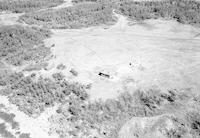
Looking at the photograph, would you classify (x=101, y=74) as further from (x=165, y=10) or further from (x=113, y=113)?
(x=165, y=10)

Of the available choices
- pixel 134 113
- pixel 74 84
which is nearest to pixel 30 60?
pixel 74 84

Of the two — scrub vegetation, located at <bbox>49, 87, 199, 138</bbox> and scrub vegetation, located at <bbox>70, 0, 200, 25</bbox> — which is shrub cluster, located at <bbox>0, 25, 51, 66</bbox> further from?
scrub vegetation, located at <bbox>70, 0, 200, 25</bbox>

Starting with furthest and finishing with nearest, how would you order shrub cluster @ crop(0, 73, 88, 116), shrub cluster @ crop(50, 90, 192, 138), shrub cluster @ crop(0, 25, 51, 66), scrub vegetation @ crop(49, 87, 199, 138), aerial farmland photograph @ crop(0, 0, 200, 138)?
shrub cluster @ crop(0, 25, 51, 66), shrub cluster @ crop(0, 73, 88, 116), aerial farmland photograph @ crop(0, 0, 200, 138), shrub cluster @ crop(50, 90, 192, 138), scrub vegetation @ crop(49, 87, 199, 138)

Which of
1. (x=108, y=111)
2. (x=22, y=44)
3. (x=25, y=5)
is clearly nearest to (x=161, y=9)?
(x=22, y=44)

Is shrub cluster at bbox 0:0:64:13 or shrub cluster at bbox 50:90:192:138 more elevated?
shrub cluster at bbox 0:0:64:13

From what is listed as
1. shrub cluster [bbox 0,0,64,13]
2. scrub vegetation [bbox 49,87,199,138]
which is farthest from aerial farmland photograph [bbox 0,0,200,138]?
shrub cluster [bbox 0,0,64,13]

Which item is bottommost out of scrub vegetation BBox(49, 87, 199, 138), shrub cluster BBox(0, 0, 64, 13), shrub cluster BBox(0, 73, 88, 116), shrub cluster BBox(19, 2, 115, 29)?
scrub vegetation BBox(49, 87, 199, 138)

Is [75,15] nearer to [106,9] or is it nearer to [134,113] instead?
[106,9]
